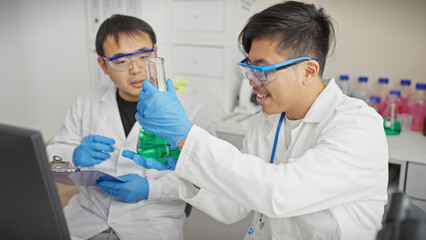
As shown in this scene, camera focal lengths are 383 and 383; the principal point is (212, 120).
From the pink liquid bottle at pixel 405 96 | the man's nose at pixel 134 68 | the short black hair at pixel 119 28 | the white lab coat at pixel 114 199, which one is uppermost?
the short black hair at pixel 119 28

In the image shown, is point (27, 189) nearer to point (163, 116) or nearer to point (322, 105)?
point (163, 116)

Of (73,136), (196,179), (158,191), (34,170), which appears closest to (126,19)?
(73,136)

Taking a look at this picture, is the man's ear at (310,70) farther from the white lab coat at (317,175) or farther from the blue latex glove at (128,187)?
the blue latex glove at (128,187)

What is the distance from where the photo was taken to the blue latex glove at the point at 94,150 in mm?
1619

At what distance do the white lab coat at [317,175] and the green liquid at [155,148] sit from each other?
17cm

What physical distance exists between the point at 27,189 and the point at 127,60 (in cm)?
108

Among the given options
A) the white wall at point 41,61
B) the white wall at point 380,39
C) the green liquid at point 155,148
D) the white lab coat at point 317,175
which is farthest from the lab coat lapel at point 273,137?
the white wall at point 41,61

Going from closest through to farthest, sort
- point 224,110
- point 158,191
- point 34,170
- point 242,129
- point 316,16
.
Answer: point 34,170
point 316,16
point 158,191
point 242,129
point 224,110

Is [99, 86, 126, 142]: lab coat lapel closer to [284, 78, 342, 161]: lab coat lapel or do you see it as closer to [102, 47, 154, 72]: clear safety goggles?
[102, 47, 154, 72]: clear safety goggles

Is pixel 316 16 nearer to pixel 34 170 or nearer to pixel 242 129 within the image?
pixel 34 170

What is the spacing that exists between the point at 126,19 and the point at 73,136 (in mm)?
632

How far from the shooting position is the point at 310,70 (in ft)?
3.88

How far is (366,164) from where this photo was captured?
101cm

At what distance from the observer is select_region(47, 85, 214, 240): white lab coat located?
1.62 metres
